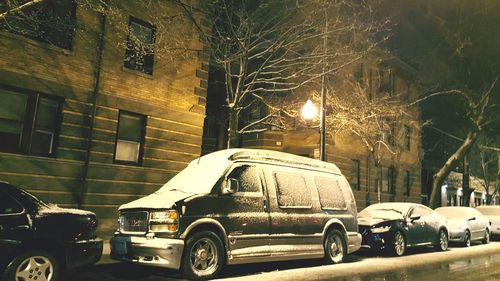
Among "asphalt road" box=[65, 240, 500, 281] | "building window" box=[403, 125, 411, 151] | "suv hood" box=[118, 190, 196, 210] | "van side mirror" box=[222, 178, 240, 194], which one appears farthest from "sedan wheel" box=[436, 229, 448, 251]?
"building window" box=[403, 125, 411, 151]

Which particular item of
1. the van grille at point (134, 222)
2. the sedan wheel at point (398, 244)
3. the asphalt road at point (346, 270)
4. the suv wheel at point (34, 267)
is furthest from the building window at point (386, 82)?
the suv wheel at point (34, 267)

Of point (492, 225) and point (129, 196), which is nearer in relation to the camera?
point (129, 196)

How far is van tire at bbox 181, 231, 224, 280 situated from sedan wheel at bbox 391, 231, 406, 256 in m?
6.42

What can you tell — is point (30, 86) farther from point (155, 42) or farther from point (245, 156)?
point (245, 156)

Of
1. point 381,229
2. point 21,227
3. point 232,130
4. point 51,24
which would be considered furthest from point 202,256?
point 51,24

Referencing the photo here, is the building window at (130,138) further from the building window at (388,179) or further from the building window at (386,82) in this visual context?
the building window at (388,179)

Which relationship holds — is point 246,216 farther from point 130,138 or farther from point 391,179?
point 391,179

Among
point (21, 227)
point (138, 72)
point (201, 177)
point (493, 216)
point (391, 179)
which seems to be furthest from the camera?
point (391, 179)

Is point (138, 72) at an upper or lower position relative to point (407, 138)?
lower

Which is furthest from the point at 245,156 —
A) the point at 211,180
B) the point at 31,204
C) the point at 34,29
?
the point at 34,29

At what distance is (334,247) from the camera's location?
10.1m

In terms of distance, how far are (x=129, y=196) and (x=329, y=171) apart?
21.9ft

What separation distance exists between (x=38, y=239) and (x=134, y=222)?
1.85 meters

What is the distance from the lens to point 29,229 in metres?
5.97
